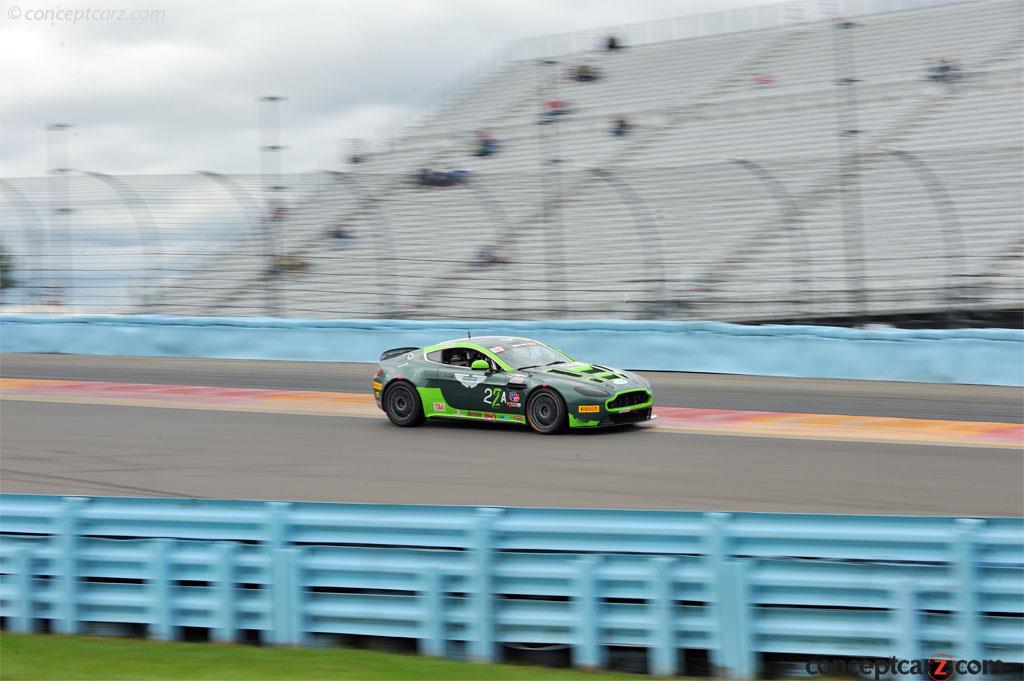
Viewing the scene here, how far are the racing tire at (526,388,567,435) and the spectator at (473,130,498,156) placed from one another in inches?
633

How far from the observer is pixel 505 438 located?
1141cm

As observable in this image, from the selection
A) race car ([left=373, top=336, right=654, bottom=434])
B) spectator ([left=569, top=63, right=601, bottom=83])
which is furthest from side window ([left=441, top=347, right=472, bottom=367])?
spectator ([left=569, top=63, right=601, bottom=83])

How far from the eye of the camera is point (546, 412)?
11.4 meters

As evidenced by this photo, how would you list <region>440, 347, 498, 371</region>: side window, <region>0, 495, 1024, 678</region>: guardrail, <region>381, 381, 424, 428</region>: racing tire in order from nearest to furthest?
<region>0, 495, 1024, 678</region>: guardrail < <region>440, 347, 498, 371</region>: side window < <region>381, 381, 424, 428</region>: racing tire

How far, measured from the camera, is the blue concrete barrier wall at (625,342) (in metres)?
14.5

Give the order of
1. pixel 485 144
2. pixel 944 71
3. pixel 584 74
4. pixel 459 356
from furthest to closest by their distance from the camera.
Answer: pixel 584 74 → pixel 485 144 → pixel 944 71 → pixel 459 356

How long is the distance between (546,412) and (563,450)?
2.75ft

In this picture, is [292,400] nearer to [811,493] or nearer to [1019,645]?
[811,493]

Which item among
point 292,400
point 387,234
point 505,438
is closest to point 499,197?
point 387,234

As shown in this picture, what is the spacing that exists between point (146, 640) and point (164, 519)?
27.7 inches

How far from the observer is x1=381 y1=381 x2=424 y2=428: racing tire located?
12.3 m

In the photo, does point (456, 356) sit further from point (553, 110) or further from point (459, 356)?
point (553, 110)

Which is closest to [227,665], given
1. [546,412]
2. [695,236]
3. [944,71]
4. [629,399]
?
[546,412]

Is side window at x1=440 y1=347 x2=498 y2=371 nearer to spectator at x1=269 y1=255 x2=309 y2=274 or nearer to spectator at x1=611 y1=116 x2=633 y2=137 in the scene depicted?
spectator at x1=269 y1=255 x2=309 y2=274
